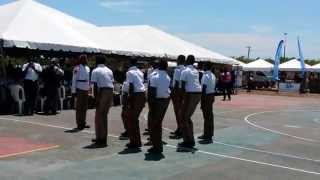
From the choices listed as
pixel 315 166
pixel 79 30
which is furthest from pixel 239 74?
pixel 315 166

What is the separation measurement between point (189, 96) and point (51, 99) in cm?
736

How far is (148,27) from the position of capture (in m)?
36.3

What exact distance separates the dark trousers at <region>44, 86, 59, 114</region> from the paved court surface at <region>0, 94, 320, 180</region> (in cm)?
183

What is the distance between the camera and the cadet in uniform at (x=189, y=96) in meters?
12.1

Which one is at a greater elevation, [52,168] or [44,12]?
[44,12]

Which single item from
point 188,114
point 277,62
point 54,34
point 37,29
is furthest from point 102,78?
point 277,62


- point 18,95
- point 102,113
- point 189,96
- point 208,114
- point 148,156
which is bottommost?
point 148,156

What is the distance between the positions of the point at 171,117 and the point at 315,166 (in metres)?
8.66

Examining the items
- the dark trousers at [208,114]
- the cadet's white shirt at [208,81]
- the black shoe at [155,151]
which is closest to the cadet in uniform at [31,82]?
the dark trousers at [208,114]

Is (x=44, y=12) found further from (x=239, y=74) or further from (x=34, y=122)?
(x=239, y=74)

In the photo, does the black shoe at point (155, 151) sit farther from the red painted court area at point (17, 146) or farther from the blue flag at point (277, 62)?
the blue flag at point (277, 62)

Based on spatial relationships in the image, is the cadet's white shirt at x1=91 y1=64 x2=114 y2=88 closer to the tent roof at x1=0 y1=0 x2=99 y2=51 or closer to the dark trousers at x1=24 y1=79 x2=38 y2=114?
the dark trousers at x1=24 y1=79 x2=38 y2=114

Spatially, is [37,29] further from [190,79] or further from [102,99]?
[190,79]

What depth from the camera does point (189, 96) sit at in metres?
12.2
